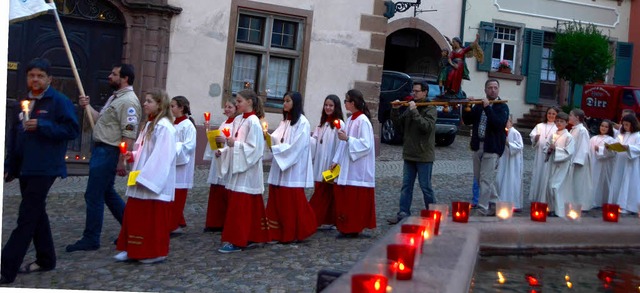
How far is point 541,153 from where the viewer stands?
38.6ft

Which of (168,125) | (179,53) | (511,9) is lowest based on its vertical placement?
(168,125)

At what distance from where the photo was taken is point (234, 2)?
45.4ft

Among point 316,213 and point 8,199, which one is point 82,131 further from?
point 316,213

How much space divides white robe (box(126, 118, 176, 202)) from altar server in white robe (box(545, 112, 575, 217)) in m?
5.71

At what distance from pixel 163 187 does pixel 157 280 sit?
784 millimetres

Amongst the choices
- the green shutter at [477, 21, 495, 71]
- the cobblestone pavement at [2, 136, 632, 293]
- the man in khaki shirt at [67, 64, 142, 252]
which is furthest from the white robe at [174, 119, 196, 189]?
the green shutter at [477, 21, 495, 71]

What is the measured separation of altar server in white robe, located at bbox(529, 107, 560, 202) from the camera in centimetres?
1160

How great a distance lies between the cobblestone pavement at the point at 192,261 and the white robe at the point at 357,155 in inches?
22.7

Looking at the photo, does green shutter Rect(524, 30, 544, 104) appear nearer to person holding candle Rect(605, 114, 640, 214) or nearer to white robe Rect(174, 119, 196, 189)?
person holding candle Rect(605, 114, 640, 214)

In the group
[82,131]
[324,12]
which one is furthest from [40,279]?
[324,12]

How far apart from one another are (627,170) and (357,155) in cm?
508

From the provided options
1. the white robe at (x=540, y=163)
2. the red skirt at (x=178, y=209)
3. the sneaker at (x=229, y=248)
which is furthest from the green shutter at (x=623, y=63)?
the sneaker at (x=229, y=248)

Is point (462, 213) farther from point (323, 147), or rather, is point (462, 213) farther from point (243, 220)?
point (323, 147)

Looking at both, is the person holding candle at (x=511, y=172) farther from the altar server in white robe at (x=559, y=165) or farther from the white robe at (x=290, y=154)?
→ the white robe at (x=290, y=154)
